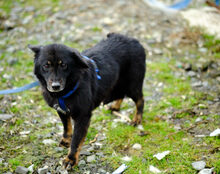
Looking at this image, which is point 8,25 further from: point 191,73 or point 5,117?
point 191,73

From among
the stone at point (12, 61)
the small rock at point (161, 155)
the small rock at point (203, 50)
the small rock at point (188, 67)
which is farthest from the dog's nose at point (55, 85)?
the small rock at point (203, 50)

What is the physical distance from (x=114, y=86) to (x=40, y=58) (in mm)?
1584

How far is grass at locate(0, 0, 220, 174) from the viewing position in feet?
12.4

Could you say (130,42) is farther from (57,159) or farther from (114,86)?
(57,159)

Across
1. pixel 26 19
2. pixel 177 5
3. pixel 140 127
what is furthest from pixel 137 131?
pixel 177 5

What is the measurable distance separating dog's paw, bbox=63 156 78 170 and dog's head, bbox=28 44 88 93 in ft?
3.52

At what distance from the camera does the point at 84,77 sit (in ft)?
12.5

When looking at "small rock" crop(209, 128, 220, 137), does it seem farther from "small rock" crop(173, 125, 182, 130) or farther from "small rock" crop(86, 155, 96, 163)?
"small rock" crop(86, 155, 96, 163)

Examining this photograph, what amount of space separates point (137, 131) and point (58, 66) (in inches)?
79.3

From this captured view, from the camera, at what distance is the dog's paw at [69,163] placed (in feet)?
12.1

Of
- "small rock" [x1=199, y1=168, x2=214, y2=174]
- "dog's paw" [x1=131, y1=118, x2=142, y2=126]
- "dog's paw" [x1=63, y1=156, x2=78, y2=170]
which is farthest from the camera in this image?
"dog's paw" [x1=131, y1=118, x2=142, y2=126]

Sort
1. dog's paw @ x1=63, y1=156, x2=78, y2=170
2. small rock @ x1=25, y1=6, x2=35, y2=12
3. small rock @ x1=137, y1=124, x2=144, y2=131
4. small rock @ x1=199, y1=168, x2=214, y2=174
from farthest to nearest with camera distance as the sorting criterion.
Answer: small rock @ x1=25, y1=6, x2=35, y2=12 → small rock @ x1=137, y1=124, x2=144, y2=131 → dog's paw @ x1=63, y1=156, x2=78, y2=170 → small rock @ x1=199, y1=168, x2=214, y2=174

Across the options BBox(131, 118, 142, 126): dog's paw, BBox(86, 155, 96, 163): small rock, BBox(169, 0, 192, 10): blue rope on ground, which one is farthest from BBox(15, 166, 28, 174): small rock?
BBox(169, 0, 192, 10): blue rope on ground

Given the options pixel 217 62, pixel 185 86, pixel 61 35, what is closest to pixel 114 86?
pixel 185 86
